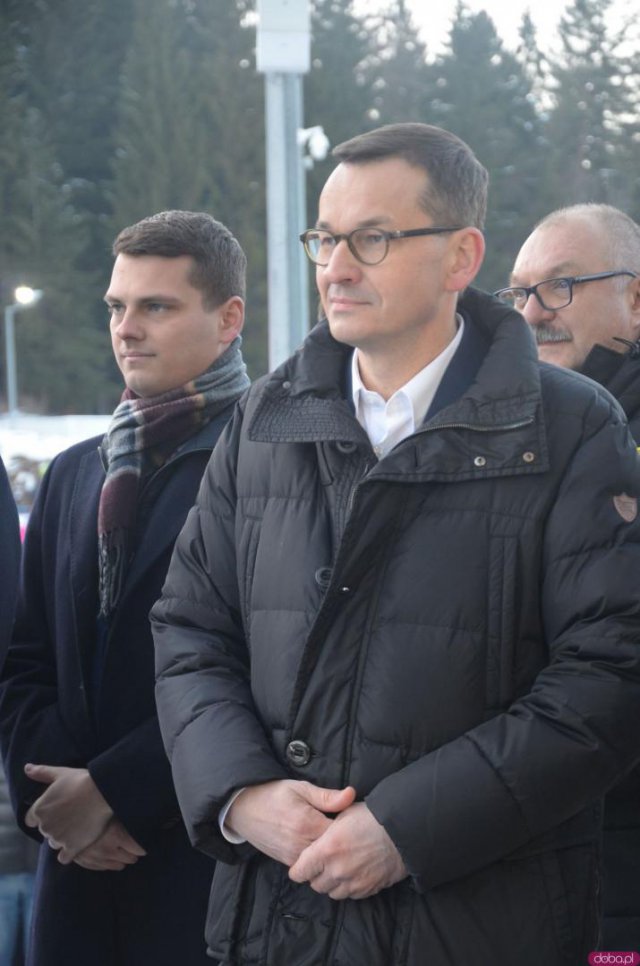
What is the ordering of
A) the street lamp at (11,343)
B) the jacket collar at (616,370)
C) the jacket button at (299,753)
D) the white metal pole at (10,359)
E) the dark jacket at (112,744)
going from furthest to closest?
the white metal pole at (10,359), the street lamp at (11,343), the jacket collar at (616,370), the dark jacket at (112,744), the jacket button at (299,753)

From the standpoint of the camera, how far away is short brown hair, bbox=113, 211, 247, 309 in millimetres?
2992

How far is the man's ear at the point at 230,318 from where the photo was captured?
3102 millimetres

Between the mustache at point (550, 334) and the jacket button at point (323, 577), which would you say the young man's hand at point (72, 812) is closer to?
the jacket button at point (323, 577)

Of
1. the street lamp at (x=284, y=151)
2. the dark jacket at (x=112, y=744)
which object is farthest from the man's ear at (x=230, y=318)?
the street lamp at (x=284, y=151)

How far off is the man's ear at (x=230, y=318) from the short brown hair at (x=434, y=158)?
0.83 m

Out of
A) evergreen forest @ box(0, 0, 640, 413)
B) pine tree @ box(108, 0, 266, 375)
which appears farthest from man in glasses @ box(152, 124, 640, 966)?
pine tree @ box(108, 0, 266, 375)

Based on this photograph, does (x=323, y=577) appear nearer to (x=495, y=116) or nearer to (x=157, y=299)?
(x=157, y=299)

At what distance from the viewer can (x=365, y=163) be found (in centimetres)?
226

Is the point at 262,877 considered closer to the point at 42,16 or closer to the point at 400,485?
the point at 400,485

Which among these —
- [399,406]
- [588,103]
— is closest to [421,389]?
[399,406]

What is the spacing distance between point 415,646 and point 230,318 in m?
1.29

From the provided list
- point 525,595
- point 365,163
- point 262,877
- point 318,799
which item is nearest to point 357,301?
point 365,163

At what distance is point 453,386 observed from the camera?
2.27 metres

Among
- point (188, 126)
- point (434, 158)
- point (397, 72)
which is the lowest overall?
point (434, 158)
